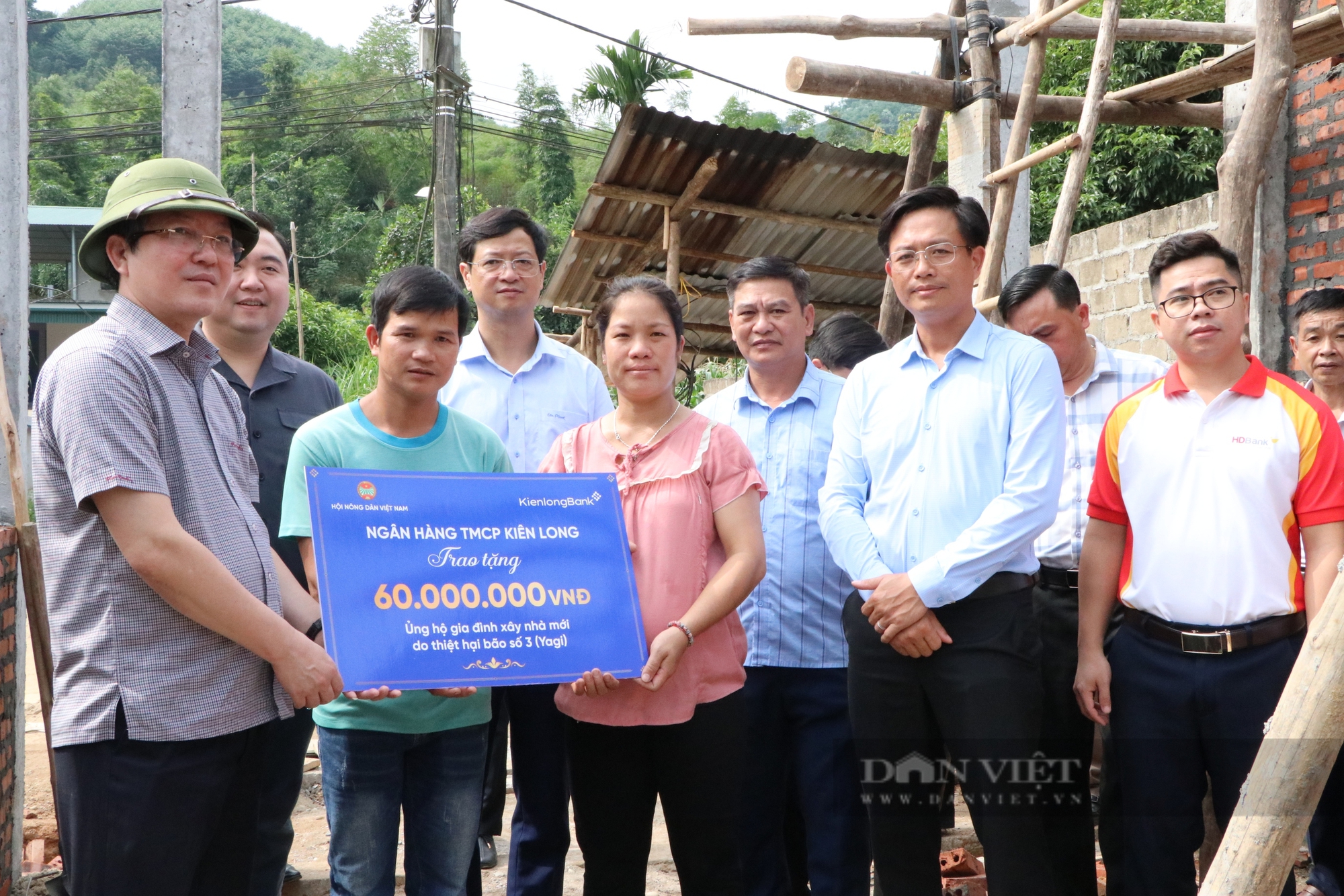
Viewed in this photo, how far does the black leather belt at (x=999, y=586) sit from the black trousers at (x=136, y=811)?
1.79m

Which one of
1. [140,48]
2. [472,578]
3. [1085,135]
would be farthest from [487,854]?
[140,48]

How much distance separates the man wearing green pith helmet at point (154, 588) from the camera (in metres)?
2.06

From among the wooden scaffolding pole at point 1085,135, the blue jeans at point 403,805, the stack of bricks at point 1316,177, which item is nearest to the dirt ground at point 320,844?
the blue jeans at point 403,805

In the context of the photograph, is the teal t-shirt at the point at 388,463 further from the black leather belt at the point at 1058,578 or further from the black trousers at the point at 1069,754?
the black leather belt at the point at 1058,578

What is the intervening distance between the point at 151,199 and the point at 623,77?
81.0 ft

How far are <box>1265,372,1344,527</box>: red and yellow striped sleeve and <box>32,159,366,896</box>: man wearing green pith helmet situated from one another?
94.7 inches

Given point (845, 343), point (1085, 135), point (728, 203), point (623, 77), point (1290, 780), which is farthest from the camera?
point (623, 77)

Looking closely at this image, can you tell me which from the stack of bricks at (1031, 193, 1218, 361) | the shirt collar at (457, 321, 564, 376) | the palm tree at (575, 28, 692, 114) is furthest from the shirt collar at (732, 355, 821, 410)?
the palm tree at (575, 28, 692, 114)

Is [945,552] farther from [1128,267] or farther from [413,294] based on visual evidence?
[1128,267]

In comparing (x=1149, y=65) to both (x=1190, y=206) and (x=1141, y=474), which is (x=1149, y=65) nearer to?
(x=1190, y=206)

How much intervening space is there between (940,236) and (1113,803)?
6.23ft

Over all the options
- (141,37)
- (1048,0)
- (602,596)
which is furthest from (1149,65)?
(141,37)

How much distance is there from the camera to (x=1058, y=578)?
11.8 ft

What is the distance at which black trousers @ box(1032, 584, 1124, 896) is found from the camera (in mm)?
3430
